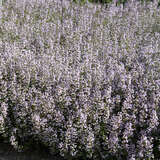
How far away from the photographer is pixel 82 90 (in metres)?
4.04

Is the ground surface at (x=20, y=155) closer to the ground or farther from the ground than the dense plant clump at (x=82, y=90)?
closer to the ground

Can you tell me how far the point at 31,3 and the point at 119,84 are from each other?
4.03 m

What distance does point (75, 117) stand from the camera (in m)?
3.64

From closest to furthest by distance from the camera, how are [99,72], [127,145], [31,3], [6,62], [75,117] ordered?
[127,145] → [75,117] → [99,72] → [6,62] → [31,3]

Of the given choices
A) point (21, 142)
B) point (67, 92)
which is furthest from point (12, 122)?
point (67, 92)

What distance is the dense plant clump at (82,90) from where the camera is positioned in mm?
3516

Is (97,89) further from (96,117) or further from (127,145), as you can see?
(127,145)

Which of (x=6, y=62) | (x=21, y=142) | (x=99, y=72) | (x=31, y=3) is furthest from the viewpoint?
(x=31, y=3)

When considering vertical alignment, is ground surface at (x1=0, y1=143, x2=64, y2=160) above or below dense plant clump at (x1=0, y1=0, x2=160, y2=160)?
below

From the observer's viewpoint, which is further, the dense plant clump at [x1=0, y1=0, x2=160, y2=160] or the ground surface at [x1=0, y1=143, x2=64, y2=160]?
the ground surface at [x1=0, y1=143, x2=64, y2=160]

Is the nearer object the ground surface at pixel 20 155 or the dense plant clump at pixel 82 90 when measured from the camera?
the dense plant clump at pixel 82 90

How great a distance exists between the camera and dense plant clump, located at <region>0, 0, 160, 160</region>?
3.52 metres

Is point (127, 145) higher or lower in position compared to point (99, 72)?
lower

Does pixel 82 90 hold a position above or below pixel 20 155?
above
